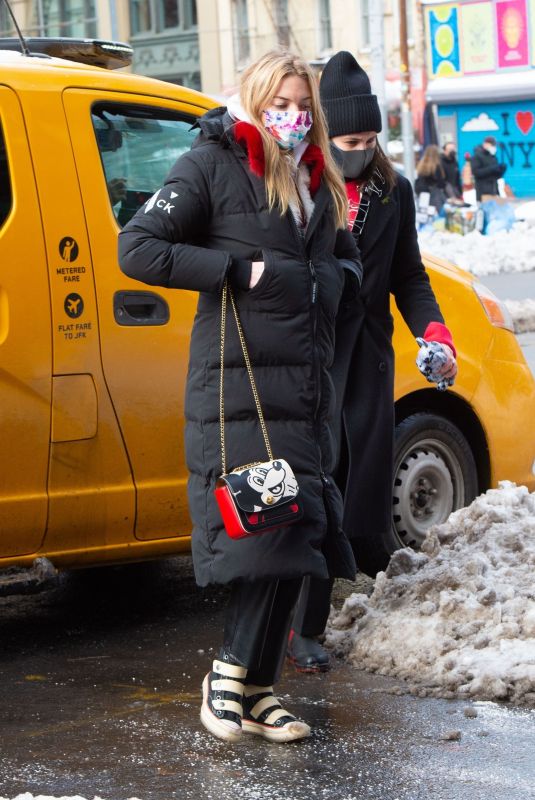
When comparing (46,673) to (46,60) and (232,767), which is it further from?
(46,60)

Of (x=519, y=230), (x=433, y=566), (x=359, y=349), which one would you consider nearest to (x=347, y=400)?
(x=359, y=349)

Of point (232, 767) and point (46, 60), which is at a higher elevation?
point (46, 60)

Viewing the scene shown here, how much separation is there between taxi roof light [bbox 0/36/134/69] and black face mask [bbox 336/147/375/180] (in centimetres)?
131

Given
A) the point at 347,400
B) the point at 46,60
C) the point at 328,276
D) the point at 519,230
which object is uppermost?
the point at 46,60

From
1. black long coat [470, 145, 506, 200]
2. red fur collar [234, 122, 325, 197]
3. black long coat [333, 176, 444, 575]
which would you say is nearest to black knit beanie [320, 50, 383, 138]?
black long coat [333, 176, 444, 575]

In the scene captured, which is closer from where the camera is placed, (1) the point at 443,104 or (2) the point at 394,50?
(1) the point at 443,104

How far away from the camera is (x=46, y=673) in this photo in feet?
15.3

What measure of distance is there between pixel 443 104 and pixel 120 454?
1200 inches

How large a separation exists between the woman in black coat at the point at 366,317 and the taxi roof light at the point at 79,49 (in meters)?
1.31

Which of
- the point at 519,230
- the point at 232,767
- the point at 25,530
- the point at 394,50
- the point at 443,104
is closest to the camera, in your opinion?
the point at 232,767

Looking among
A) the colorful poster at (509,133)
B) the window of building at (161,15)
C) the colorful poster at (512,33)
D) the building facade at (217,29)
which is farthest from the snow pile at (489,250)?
the window of building at (161,15)

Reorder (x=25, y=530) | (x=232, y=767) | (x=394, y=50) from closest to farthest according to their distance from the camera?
(x=232, y=767)
(x=25, y=530)
(x=394, y=50)

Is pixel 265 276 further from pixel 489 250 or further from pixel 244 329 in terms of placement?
pixel 489 250

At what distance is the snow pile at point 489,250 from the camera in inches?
797
